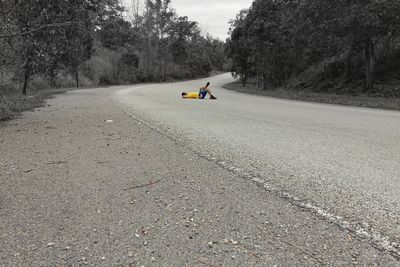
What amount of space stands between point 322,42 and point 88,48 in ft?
49.5

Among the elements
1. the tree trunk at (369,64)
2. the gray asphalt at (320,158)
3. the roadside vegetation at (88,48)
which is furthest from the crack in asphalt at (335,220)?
the tree trunk at (369,64)

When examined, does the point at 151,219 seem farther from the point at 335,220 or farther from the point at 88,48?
the point at 88,48

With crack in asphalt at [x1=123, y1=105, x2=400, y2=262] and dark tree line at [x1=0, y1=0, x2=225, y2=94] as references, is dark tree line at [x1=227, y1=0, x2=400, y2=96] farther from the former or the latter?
crack in asphalt at [x1=123, y1=105, x2=400, y2=262]

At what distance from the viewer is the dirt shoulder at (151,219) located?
2.69 meters

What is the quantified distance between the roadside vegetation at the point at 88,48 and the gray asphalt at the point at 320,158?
3.48 meters

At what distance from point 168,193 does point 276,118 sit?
729 cm

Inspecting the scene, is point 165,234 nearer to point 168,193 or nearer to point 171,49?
point 168,193

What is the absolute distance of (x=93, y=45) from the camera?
3083cm

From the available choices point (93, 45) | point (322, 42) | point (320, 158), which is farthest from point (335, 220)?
point (93, 45)

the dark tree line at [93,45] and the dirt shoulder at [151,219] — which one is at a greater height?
the dark tree line at [93,45]

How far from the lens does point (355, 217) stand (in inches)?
134

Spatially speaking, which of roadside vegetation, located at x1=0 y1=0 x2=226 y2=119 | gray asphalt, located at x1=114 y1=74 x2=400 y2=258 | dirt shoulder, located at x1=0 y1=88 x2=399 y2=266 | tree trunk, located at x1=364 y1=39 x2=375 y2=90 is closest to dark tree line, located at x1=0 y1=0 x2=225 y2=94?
roadside vegetation, located at x1=0 y1=0 x2=226 y2=119

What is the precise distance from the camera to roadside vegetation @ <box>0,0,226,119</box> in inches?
361

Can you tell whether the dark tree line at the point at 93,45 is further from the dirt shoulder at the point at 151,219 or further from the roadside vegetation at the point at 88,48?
the dirt shoulder at the point at 151,219
